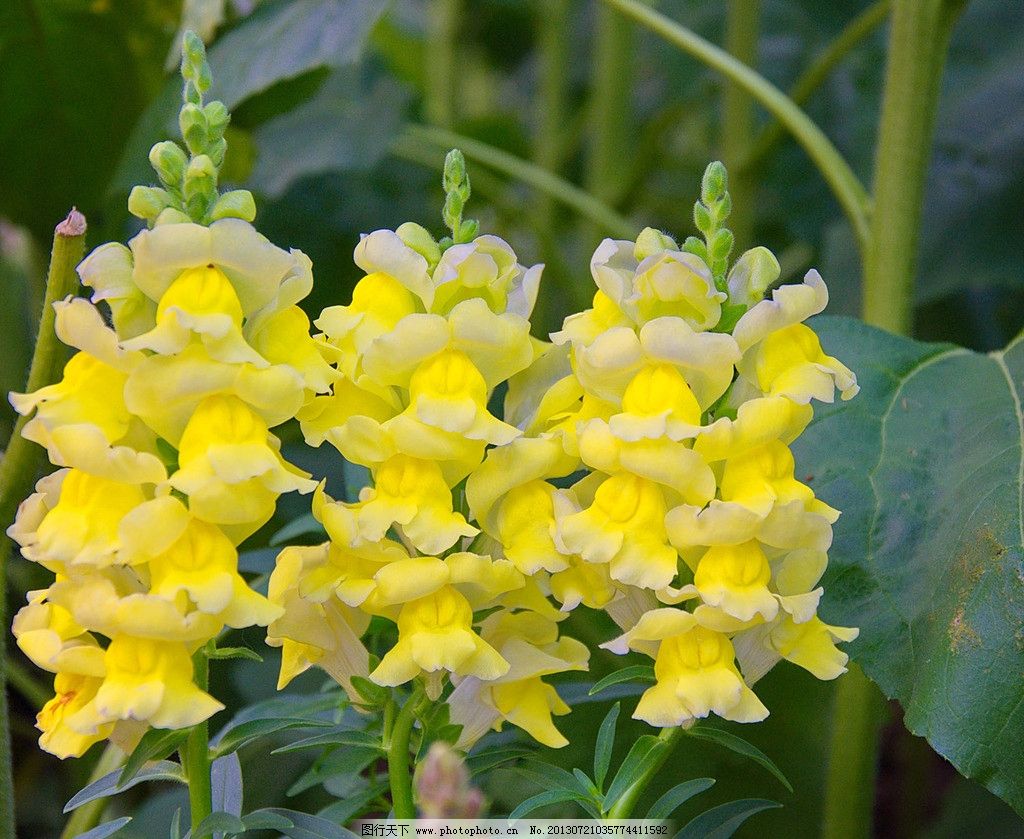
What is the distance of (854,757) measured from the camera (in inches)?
25.7

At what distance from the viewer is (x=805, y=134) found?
72 centimetres

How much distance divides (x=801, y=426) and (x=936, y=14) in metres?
0.37

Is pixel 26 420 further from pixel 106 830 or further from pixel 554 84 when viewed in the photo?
pixel 554 84

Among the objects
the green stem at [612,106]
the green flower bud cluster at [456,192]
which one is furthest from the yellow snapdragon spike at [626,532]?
the green stem at [612,106]

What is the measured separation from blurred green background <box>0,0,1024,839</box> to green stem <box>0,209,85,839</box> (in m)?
0.08

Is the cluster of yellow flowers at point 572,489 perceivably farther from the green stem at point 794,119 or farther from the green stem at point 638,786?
the green stem at point 794,119

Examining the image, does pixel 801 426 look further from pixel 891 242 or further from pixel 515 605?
pixel 891 242

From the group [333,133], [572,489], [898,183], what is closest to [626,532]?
[572,489]

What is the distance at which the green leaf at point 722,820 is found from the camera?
0.43m

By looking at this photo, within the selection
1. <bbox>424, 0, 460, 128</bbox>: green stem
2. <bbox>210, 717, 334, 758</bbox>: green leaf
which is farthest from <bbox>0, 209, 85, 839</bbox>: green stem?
<bbox>424, 0, 460, 128</bbox>: green stem

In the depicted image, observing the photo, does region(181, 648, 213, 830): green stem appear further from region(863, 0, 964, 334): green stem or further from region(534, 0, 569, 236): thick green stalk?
region(534, 0, 569, 236): thick green stalk

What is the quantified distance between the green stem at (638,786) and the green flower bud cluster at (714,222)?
0.16 meters

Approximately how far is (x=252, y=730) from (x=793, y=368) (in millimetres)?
228

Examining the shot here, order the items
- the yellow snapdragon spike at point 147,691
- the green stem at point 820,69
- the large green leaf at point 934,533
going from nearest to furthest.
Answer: the yellow snapdragon spike at point 147,691 < the large green leaf at point 934,533 < the green stem at point 820,69
